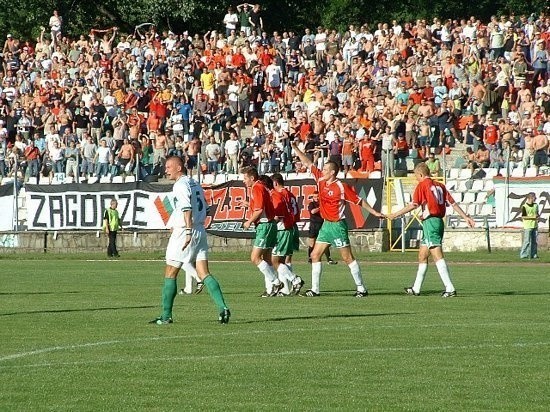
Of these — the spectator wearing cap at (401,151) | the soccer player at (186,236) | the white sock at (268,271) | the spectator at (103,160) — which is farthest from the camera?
the spectator at (103,160)

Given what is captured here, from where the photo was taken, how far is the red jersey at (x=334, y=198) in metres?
20.6

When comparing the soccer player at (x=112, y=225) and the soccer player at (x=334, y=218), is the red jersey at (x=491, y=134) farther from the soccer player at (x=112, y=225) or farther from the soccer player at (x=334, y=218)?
the soccer player at (x=334, y=218)

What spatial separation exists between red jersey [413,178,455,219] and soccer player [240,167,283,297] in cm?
240

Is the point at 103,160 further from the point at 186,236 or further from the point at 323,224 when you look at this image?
the point at 186,236

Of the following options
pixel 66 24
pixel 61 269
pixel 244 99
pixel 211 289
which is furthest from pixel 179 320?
pixel 66 24

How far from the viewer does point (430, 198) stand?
20438 millimetres

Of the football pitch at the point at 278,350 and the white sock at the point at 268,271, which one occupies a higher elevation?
the white sock at the point at 268,271

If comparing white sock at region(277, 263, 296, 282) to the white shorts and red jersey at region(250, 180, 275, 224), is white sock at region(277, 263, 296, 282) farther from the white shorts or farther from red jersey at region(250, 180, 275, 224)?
the white shorts

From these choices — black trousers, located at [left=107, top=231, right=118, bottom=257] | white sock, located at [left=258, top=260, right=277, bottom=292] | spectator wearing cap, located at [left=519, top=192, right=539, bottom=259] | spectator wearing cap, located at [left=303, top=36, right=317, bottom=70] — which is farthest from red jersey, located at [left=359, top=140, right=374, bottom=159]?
white sock, located at [left=258, top=260, right=277, bottom=292]

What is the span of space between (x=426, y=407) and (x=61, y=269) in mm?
22761

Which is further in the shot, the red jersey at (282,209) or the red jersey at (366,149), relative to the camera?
the red jersey at (366,149)

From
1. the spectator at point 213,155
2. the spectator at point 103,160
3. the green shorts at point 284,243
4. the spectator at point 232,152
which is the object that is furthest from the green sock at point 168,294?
the spectator at point 103,160

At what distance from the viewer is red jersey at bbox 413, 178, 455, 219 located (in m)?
20.4

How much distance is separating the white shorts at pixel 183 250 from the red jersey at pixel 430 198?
578cm
